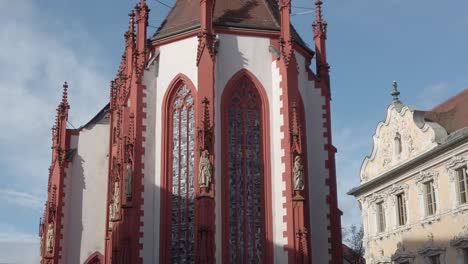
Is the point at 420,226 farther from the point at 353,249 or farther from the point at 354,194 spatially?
the point at 353,249

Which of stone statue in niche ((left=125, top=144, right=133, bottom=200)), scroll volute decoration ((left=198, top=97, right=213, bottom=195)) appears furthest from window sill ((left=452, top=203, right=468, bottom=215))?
stone statue in niche ((left=125, top=144, right=133, bottom=200))

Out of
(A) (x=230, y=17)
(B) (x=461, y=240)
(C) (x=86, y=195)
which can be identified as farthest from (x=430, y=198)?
(C) (x=86, y=195)

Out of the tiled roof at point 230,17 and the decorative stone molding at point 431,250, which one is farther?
the tiled roof at point 230,17

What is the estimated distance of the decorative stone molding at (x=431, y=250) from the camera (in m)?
25.6

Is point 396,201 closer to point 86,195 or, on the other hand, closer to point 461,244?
point 461,244

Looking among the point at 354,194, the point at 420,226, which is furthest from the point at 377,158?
the point at 420,226

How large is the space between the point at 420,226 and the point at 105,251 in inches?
477

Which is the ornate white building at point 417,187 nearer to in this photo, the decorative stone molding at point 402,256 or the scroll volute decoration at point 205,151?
the decorative stone molding at point 402,256

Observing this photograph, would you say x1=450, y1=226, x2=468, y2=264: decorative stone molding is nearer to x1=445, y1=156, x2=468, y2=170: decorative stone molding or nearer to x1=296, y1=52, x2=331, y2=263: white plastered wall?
x1=445, y1=156, x2=468, y2=170: decorative stone molding

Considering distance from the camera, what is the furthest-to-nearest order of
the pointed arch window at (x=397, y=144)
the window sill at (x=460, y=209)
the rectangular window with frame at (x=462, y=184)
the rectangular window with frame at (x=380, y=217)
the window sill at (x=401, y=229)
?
the rectangular window with frame at (x=380, y=217)
the pointed arch window at (x=397, y=144)
the window sill at (x=401, y=229)
the rectangular window with frame at (x=462, y=184)
the window sill at (x=460, y=209)

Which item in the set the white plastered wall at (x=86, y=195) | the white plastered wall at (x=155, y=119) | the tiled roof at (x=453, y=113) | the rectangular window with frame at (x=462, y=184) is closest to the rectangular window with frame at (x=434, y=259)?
the rectangular window with frame at (x=462, y=184)

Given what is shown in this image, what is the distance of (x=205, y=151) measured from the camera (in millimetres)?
22797

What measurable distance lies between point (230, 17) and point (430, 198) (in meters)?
10.1

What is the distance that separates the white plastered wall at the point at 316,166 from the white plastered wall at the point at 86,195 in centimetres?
927
